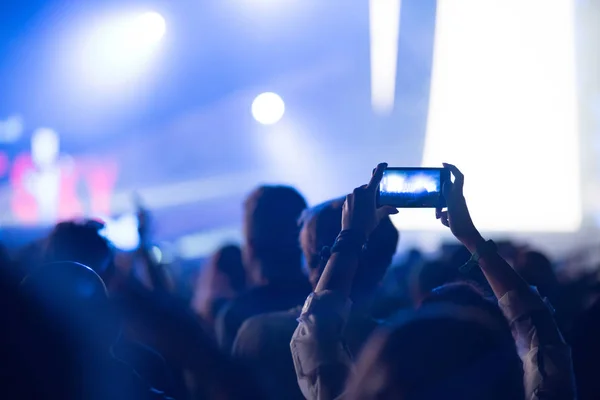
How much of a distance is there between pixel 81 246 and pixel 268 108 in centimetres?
698

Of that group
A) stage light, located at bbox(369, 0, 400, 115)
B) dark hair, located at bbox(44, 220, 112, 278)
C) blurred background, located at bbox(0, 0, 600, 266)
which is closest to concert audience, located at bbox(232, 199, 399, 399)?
dark hair, located at bbox(44, 220, 112, 278)

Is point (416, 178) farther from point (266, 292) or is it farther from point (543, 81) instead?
point (543, 81)

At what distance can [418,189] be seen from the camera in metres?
1.49

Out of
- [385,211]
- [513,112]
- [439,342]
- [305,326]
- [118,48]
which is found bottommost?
[305,326]

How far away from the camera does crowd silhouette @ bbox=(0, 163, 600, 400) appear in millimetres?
936

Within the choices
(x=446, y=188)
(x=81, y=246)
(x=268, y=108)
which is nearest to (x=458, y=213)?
(x=446, y=188)

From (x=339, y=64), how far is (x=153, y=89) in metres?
2.16

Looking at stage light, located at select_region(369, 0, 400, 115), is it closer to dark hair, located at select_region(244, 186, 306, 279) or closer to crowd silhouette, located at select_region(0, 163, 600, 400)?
crowd silhouette, located at select_region(0, 163, 600, 400)

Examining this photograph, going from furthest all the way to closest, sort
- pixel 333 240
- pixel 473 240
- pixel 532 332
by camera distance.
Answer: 1. pixel 333 240
2. pixel 473 240
3. pixel 532 332

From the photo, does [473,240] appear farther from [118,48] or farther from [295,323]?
[118,48]

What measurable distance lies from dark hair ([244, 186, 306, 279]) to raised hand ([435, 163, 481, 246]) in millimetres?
796

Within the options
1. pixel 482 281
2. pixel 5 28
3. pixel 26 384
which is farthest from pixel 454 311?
pixel 5 28

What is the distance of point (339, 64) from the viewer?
8.40 metres

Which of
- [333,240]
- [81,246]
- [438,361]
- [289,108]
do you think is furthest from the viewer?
[289,108]
